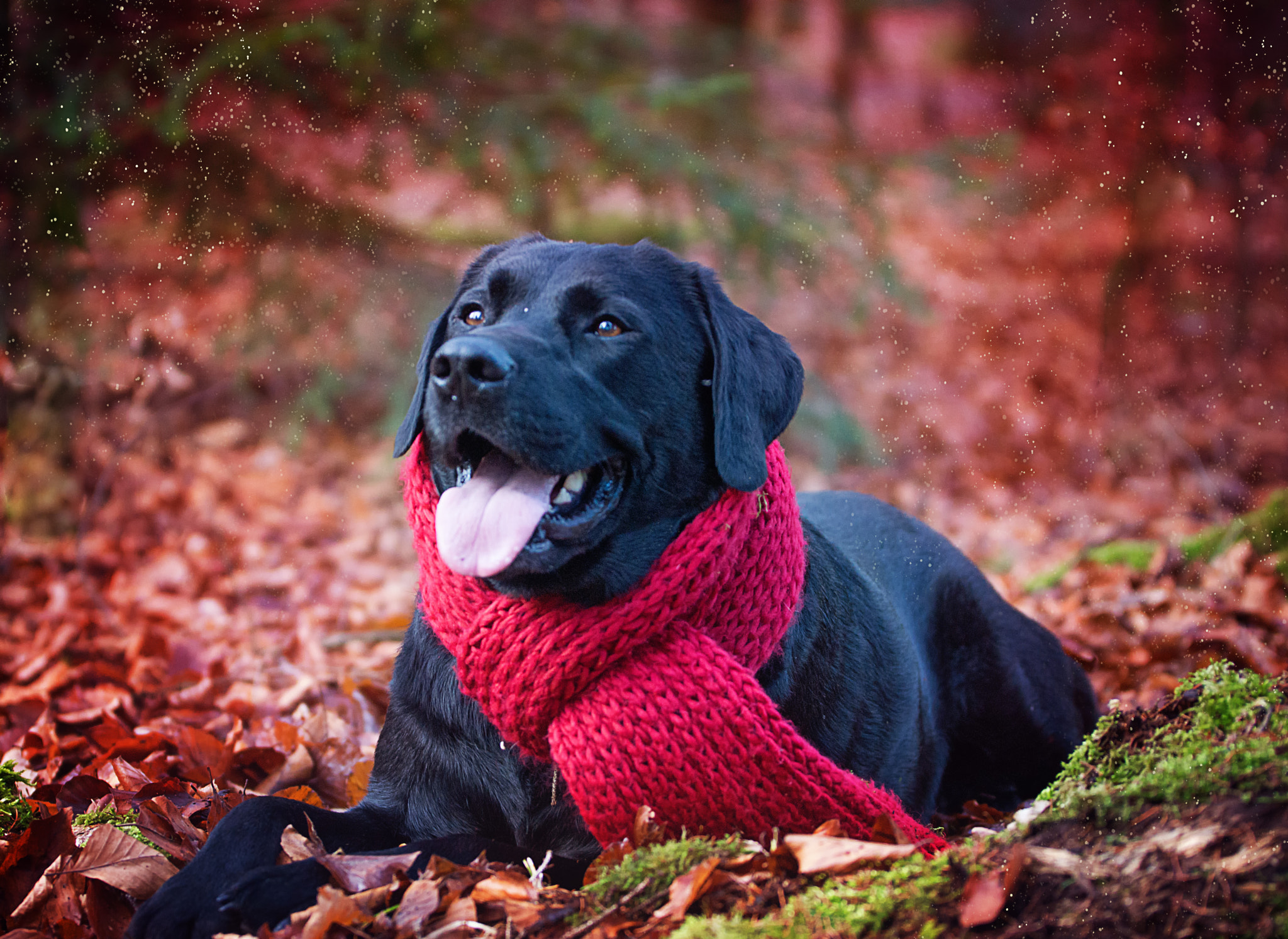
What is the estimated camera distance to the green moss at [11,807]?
2576 mm

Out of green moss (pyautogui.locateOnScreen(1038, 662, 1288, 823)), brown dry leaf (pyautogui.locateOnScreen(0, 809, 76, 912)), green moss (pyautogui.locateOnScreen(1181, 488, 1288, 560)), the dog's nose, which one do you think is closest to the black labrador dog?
the dog's nose

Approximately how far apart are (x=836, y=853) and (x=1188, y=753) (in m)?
0.76

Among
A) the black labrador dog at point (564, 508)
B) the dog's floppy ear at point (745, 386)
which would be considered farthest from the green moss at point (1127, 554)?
the dog's floppy ear at point (745, 386)

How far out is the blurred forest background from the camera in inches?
179

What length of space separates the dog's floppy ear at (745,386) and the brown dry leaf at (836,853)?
83 centimetres

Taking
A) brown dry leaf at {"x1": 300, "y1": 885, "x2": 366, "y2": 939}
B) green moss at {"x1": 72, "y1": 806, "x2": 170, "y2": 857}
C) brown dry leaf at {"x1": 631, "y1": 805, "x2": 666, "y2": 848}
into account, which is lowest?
green moss at {"x1": 72, "y1": 806, "x2": 170, "y2": 857}

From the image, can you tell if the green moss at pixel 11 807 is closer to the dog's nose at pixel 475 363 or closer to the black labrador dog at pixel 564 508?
the black labrador dog at pixel 564 508

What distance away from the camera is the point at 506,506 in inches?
90.0

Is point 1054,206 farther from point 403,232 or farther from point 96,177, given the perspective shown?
point 96,177

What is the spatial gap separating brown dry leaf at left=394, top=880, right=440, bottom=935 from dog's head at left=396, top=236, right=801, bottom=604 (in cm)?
68

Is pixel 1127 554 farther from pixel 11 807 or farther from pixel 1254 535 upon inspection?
pixel 11 807

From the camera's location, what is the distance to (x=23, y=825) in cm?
258

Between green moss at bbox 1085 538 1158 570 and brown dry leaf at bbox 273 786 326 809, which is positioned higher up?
green moss at bbox 1085 538 1158 570

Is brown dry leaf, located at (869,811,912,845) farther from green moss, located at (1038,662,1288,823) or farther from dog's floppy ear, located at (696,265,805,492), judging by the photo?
dog's floppy ear, located at (696,265,805,492)
